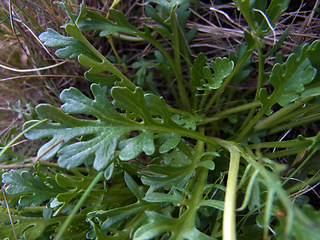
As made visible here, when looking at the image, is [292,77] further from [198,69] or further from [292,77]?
[198,69]

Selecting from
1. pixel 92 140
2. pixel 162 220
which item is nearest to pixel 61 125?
pixel 92 140

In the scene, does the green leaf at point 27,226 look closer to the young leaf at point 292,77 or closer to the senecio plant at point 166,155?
the senecio plant at point 166,155

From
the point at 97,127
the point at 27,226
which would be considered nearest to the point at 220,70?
the point at 97,127

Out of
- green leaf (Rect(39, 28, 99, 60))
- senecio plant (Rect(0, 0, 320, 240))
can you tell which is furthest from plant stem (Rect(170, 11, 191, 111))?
green leaf (Rect(39, 28, 99, 60))

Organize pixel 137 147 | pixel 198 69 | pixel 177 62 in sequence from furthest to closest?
pixel 177 62, pixel 198 69, pixel 137 147

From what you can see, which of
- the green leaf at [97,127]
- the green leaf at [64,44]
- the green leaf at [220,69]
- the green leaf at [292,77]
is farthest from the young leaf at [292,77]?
the green leaf at [64,44]

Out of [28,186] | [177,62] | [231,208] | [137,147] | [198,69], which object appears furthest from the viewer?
[177,62]

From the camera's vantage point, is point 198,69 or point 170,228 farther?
point 198,69
